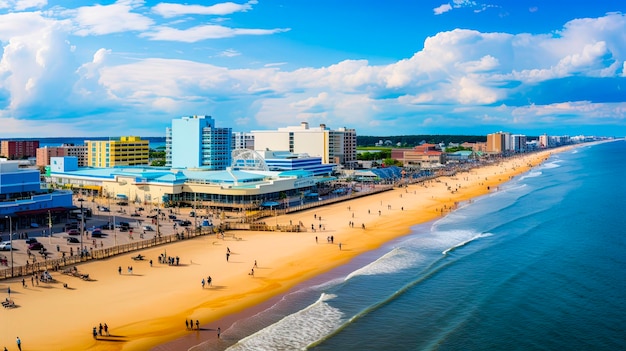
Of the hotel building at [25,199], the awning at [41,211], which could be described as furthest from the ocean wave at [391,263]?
the awning at [41,211]

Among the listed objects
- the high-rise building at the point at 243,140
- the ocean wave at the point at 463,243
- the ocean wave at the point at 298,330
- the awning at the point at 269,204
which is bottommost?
the ocean wave at the point at 298,330

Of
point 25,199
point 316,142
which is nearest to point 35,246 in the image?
point 25,199

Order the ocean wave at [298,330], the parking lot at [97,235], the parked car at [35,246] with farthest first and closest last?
the parked car at [35,246]
the parking lot at [97,235]
the ocean wave at [298,330]

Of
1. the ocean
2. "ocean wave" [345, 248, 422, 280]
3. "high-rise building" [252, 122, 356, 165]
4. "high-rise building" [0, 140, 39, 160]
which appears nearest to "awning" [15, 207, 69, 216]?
the ocean

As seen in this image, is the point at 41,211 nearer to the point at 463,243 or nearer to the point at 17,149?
the point at 463,243

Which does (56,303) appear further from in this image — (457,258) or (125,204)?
(125,204)

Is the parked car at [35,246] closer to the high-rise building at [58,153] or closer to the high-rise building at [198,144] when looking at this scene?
the high-rise building at [198,144]

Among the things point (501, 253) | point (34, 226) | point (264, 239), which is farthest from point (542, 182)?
point (34, 226)
